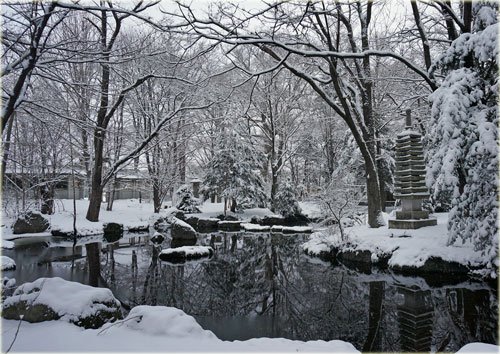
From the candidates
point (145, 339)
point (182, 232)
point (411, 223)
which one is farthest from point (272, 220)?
point (145, 339)

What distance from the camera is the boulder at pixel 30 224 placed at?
1700 centimetres

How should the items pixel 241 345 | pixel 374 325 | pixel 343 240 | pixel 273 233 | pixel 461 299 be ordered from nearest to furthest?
1. pixel 241 345
2. pixel 374 325
3. pixel 461 299
4. pixel 343 240
5. pixel 273 233

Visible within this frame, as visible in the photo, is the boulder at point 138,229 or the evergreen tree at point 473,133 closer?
the evergreen tree at point 473,133

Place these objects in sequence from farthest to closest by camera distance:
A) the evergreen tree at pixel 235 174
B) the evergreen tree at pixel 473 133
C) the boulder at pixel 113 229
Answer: the evergreen tree at pixel 235 174
the boulder at pixel 113 229
the evergreen tree at pixel 473 133

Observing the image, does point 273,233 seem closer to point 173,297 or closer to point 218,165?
point 218,165

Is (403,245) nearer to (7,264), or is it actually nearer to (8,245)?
(7,264)

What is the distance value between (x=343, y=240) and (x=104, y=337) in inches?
373

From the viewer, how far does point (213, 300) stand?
8.09 meters

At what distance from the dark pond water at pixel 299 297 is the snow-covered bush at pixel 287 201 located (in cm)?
1102

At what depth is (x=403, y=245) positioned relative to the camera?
35.2 ft

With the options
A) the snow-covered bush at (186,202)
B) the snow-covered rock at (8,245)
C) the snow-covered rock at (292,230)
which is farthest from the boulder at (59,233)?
the snow-covered rock at (292,230)

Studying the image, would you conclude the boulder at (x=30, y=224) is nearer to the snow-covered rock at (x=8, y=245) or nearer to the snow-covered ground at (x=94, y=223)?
the snow-covered ground at (x=94, y=223)

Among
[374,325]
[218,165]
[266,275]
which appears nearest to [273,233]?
[218,165]

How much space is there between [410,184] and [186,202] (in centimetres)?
1596
